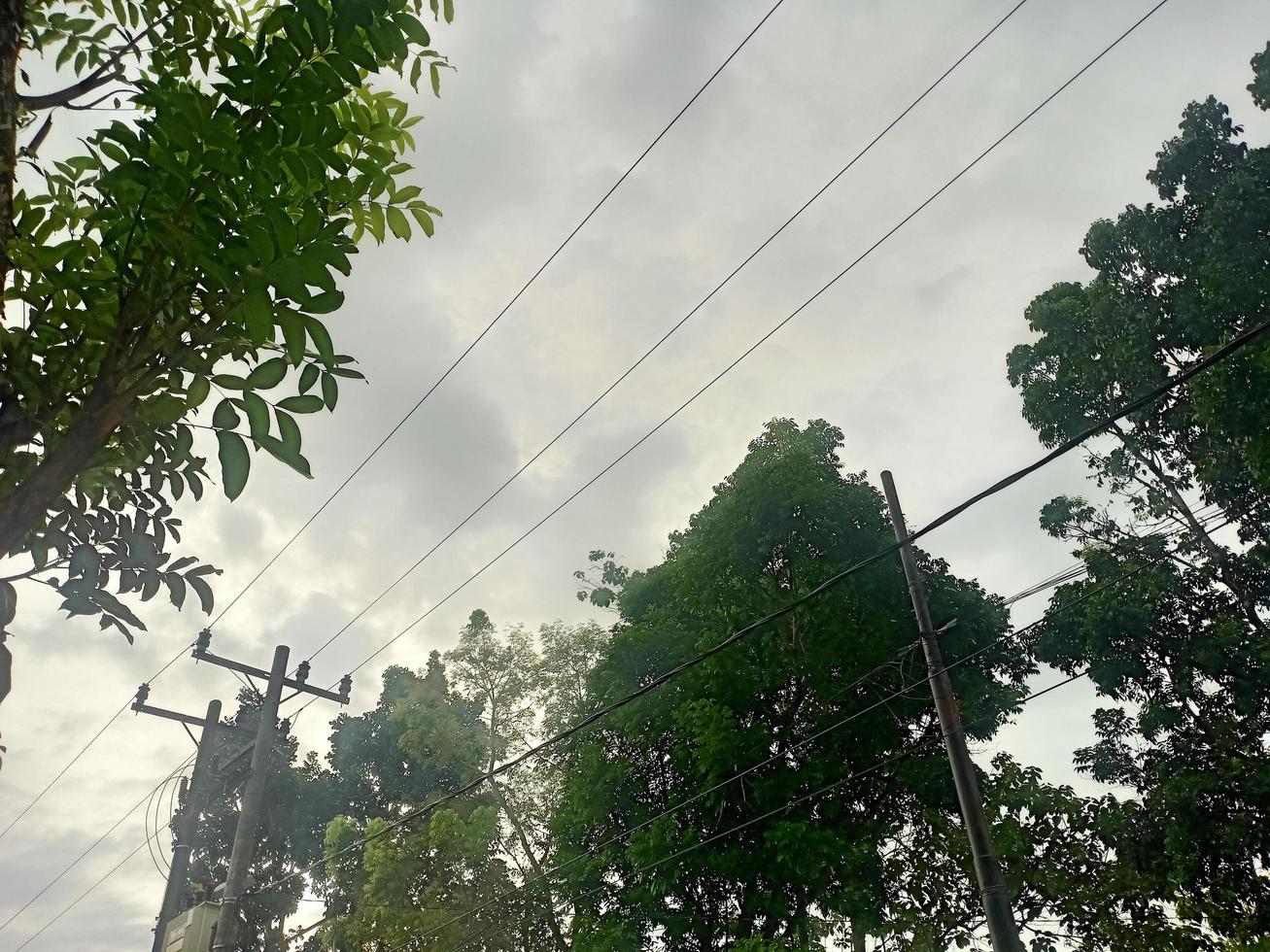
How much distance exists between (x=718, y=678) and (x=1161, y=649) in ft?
30.2

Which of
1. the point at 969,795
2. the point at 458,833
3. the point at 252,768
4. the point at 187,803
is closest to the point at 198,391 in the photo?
the point at 969,795

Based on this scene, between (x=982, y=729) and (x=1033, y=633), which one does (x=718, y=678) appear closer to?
(x=982, y=729)

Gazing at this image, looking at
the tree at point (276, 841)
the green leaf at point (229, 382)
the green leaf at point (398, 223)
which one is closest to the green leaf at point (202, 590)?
the green leaf at point (229, 382)

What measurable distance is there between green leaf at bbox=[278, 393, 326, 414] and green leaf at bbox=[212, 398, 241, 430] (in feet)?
0.26

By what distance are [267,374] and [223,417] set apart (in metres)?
0.10

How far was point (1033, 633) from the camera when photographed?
1769 centimetres

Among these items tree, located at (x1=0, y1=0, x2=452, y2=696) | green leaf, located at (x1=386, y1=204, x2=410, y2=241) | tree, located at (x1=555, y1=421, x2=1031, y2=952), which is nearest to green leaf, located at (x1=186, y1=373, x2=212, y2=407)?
tree, located at (x1=0, y1=0, x2=452, y2=696)

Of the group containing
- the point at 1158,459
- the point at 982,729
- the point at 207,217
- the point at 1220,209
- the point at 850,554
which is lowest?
the point at 207,217

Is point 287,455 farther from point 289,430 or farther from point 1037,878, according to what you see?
point 1037,878

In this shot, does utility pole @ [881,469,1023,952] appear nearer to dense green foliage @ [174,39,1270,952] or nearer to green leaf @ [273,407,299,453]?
dense green foliage @ [174,39,1270,952]

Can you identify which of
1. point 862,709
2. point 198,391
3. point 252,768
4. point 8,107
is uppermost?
point 862,709

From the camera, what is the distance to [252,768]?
1219cm

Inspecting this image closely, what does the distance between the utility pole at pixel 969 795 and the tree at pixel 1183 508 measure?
11.9ft

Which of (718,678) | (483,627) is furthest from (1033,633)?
(483,627)
